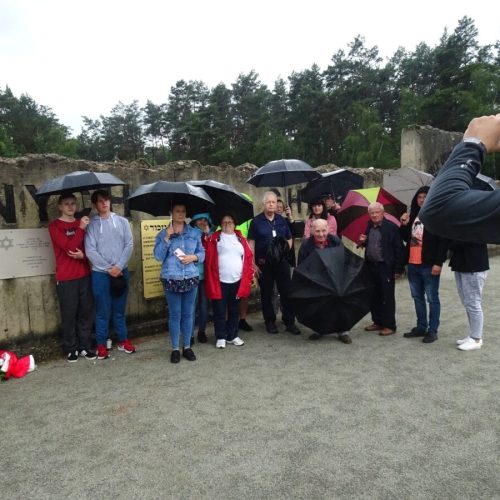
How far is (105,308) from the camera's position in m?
4.61

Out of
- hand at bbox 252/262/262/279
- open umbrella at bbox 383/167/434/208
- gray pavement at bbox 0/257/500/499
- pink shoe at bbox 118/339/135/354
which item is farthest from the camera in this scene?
open umbrella at bbox 383/167/434/208

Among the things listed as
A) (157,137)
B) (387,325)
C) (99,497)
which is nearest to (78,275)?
(99,497)

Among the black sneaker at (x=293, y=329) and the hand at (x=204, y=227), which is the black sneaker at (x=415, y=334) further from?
the hand at (x=204, y=227)

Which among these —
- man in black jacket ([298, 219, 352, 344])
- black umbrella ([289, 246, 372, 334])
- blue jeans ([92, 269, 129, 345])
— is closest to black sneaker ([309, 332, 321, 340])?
man in black jacket ([298, 219, 352, 344])

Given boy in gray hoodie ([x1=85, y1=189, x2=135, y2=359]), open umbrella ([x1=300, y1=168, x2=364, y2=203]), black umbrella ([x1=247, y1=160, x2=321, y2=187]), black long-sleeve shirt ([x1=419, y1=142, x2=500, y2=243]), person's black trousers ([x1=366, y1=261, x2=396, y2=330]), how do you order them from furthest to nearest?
open umbrella ([x1=300, y1=168, x2=364, y2=203]) → black umbrella ([x1=247, y1=160, x2=321, y2=187]) → person's black trousers ([x1=366, y1=261, x2=396, y2=330]) → boy in gray hoodie ([x1=85, y1=189, x2=135, y2=359]) → black long-sleeve shirt ([x1=419, y1=142, x2=500, y2=243])

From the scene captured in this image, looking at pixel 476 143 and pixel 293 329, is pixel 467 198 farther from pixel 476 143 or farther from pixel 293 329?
pixel 293 329

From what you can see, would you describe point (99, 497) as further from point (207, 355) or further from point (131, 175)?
point (131, 175)

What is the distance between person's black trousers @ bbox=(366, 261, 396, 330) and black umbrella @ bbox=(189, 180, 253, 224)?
1745 mm

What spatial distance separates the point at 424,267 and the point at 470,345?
99 centimetres

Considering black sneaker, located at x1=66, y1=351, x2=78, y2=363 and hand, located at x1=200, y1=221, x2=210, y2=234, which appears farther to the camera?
hand, located at x1=200, y1=221, x2=210, y2=234

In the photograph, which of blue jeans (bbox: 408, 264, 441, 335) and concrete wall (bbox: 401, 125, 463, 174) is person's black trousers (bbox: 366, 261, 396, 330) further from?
concrete wall (bbox: 401, 125, 463, 174)

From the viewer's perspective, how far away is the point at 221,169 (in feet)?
21.1

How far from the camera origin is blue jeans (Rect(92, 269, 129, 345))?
4.55 metres

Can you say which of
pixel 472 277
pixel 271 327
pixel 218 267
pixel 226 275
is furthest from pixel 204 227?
pixel 472 277
